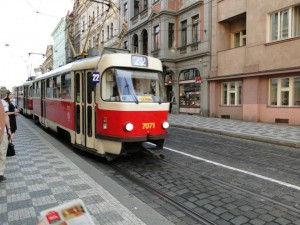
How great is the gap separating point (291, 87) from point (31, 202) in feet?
50.5

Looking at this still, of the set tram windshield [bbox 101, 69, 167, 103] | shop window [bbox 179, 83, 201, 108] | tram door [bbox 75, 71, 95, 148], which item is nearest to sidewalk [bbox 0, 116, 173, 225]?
tram door [bbox 75, 71, 95, 148]

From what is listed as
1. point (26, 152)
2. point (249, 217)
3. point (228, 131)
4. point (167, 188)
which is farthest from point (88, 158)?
point (228, 131)

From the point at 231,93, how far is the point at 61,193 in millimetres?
17446

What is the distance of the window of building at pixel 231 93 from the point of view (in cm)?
1989

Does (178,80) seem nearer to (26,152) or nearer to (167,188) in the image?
(26,152)

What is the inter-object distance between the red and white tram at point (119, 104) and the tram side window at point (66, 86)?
88 centimetres

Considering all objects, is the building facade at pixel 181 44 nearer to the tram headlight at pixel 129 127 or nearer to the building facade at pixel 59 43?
the tram headlight at pixel 129 127

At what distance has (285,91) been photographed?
54.4ft

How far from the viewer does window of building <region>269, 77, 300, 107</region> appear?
16.1 meters

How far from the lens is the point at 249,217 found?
4.27 meters

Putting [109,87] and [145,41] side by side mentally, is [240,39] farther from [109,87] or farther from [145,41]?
[109,87]

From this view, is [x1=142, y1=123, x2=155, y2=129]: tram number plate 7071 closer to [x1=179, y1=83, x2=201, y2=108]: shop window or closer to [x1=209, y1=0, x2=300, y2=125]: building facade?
[x1=209, y1=0, x2=300, y2=125]: building facade

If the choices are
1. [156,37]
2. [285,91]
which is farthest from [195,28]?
[285,91]

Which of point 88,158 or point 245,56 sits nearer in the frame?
point 88,158
